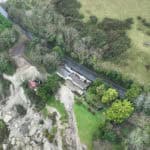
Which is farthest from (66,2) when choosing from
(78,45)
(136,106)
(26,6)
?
(136,106)

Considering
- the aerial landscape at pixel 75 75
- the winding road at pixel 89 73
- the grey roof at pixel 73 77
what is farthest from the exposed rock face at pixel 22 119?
the winding road at pixel 89 73

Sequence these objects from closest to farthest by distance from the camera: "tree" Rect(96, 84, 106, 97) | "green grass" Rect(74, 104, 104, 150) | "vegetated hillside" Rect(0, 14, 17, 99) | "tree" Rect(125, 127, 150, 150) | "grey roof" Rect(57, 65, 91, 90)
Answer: "tree" Rect(125, 127, 150, 150), "green grass" Rect(74, 104, 104, 150), "tree" Rect(96, 84, 106, 97), "grey roof" Rect(57, 65, 91, 90), "vegetated hillside" Rect(0, 14, 17, 99)

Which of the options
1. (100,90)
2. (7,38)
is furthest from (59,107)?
(7,38)

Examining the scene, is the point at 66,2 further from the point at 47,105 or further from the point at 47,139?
the point at 47,139

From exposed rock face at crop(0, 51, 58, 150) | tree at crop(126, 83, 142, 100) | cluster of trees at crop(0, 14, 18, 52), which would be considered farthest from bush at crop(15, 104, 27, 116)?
tree at crop(126, 83, 142, 100)

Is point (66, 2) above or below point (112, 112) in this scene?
above

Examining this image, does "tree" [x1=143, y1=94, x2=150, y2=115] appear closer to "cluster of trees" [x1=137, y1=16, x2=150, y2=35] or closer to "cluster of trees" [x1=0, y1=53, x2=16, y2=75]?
"cluster of trees" [x1=137, y1=16, x2=150, y2=35]

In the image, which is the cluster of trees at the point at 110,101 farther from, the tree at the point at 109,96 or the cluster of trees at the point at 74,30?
the cluster of trees at the point at 74,30
